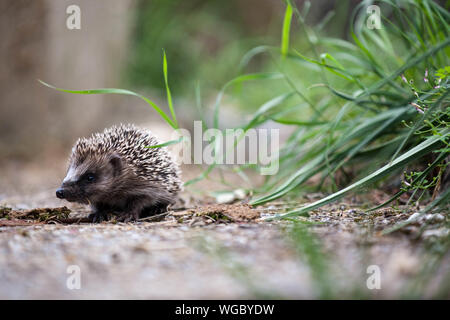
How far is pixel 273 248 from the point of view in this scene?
263cm

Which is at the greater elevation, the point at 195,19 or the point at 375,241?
the point at 195,19

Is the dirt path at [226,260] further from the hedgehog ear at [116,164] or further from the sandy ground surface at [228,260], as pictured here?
the hedgehog ear at [116,164]

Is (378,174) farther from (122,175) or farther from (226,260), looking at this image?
(122,175)

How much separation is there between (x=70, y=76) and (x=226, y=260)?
20.9 feet

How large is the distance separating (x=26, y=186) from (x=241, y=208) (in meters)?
3.54

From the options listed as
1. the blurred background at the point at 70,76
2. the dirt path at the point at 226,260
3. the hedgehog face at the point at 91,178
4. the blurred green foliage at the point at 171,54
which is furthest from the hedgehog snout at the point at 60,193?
the blurred green foliage at the point at 171,54

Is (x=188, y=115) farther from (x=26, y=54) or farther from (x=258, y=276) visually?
(x=258, y=276)

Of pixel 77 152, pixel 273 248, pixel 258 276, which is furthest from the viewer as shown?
pixel 77 152

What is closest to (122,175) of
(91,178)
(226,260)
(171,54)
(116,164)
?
(116,164)

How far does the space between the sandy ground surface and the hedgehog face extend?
684 millimetres

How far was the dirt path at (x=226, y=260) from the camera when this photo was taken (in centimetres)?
210
